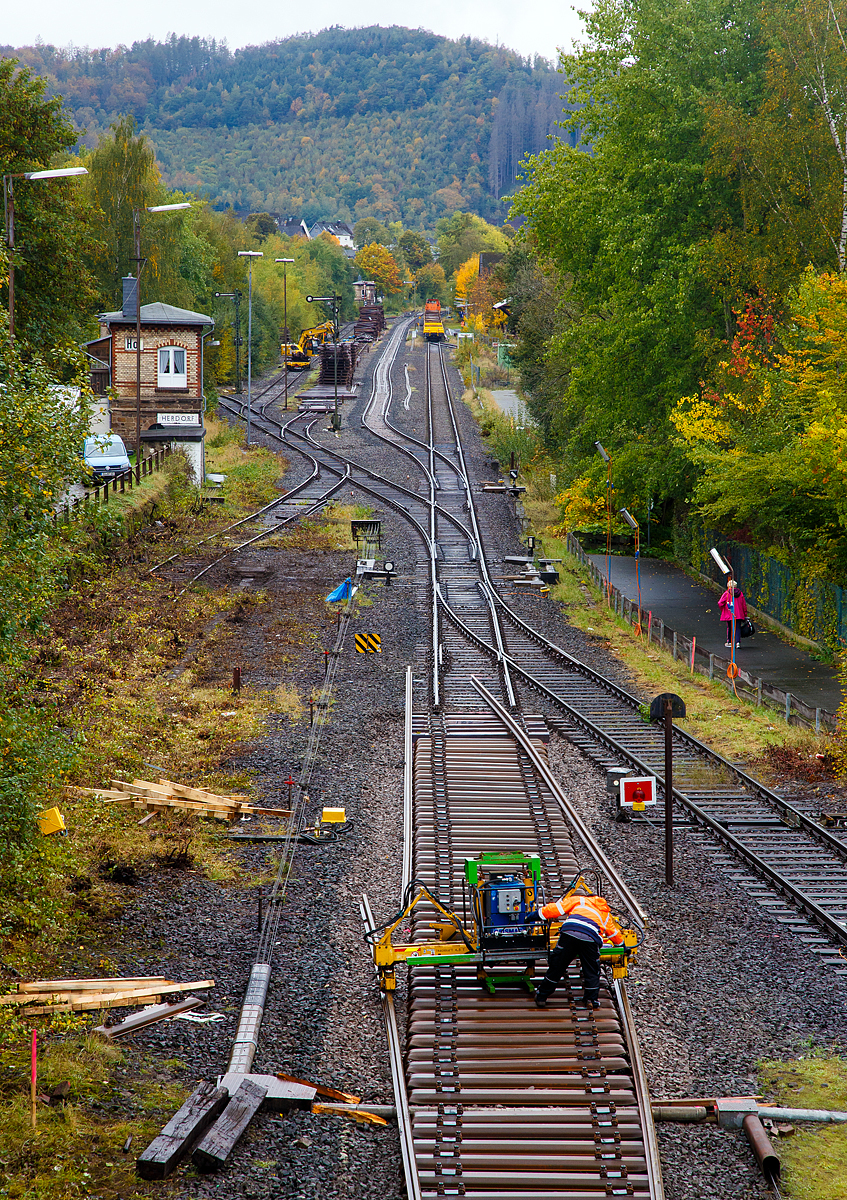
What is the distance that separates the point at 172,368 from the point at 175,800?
33.8 meters

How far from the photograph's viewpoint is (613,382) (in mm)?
32062

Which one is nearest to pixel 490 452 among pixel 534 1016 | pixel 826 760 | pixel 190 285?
pixel 190 285

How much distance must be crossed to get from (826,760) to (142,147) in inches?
1937

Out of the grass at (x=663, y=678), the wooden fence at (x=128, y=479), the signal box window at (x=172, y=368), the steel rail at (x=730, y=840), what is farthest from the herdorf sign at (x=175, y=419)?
the steel rail at (x=730, y=840)

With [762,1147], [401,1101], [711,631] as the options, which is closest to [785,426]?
[711,631]

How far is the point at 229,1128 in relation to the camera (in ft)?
26.7

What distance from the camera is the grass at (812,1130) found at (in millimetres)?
8109

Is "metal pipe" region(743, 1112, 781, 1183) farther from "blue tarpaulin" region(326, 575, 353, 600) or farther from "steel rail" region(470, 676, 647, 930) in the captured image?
"blue tarpaulin" region(326, 575, 353, 600)

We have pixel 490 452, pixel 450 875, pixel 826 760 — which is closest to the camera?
pixel 450 875

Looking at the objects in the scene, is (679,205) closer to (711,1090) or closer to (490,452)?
(490,452)

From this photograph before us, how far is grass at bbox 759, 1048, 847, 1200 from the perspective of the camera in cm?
811

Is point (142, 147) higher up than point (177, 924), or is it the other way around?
point (142, 147)

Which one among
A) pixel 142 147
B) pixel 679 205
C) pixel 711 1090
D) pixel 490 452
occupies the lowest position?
pixel 711 1090

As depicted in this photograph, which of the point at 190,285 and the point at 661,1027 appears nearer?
the point at 661,1027
